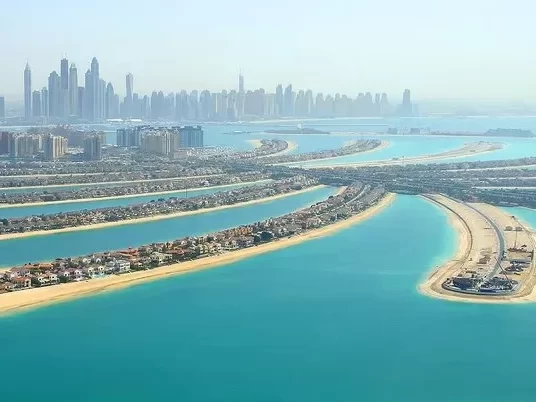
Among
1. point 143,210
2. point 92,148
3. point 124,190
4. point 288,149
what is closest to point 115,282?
point 143,210

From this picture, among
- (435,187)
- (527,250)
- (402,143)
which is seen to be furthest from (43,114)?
(527,250)

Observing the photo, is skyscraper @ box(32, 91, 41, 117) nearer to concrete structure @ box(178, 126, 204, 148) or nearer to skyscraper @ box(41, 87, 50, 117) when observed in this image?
skyscraper @ box(41, 87, 50, 117)

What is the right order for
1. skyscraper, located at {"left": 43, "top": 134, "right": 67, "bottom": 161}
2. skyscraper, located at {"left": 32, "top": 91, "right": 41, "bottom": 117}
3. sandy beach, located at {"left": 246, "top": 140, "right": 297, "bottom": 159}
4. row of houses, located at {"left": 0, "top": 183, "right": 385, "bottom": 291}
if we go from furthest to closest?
skyscraper, located at {"left": 32, "top": 91, "right": 41, "bottom": 117}, sandy beach, located at {"left": 246, "top": 140, "right": 297, "bottom": 159}, skyscraper, located at {"left": 43, "top": 134, "right": 67, "bottom": 161}, row of houses, located at {"left": 0, "top": 183, "right": 385, "bottom": 291}

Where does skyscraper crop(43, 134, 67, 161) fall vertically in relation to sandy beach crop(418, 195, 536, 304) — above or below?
above

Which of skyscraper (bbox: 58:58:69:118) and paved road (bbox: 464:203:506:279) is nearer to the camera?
paved road (bbox: 464:203:506:279)

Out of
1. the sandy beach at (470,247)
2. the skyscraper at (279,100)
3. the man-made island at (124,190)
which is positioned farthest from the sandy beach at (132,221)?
the skyscraper at (279,100)

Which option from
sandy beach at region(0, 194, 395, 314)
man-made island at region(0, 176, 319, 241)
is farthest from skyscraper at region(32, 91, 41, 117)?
sandy beach at region(0, 194, 395, 314)

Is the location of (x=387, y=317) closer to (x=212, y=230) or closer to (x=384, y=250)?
(x=384, y=250)
